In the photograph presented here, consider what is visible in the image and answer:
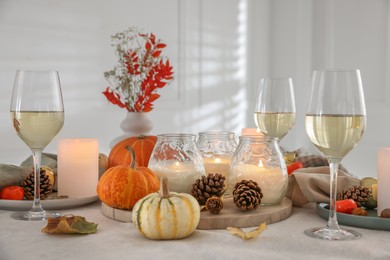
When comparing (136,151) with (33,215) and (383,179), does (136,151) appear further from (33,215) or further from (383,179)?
(383,179)

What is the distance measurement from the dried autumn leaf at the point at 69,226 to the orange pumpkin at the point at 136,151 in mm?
533

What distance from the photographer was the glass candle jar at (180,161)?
3.87 ft

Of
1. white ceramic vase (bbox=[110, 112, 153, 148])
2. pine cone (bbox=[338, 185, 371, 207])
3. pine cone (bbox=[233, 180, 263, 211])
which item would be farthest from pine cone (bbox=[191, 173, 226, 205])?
white ceramic vase (bbox=[110, 112, 153, 148])

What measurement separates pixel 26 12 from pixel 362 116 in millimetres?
2581

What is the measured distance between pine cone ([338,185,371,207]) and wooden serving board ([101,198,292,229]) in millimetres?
122

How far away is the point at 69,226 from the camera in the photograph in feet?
3.20

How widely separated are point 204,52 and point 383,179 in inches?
130

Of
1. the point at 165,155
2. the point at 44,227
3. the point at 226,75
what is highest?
A: the point at 226,75

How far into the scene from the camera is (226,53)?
4.51 meters

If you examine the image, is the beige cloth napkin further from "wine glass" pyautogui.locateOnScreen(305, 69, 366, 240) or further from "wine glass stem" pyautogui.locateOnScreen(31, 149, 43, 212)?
"wine glass stem" pyautogui.locateOnScreen(31, 149, 43, 212)

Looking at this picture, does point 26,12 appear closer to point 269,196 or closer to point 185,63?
point 185,63

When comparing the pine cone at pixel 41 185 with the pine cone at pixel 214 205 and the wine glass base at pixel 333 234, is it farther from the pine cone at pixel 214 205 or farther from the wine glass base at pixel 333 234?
the wine glass base at pixel 333 234

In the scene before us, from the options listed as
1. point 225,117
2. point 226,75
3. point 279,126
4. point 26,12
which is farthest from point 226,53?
point 279,126

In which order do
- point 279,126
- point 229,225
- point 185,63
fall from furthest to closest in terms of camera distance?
point 185,63, point 279,126, point 229,225
